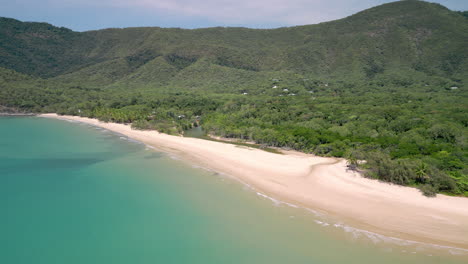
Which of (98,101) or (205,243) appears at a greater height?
(98,101)

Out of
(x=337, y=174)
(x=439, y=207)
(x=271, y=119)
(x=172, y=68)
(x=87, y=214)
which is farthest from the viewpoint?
(x=172, y=68)

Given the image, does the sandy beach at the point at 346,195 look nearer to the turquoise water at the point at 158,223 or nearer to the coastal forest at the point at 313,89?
the turquoise water at the point at 158,223

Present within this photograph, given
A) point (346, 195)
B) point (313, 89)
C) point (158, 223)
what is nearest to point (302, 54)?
point (313, 89)

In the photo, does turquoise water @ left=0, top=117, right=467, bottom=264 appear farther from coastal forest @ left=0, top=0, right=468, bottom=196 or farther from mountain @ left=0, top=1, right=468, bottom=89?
mountain @ left=0, top=1, right=468, bottom=89

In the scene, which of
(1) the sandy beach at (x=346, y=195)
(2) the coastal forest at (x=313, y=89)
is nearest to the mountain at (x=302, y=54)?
(2) the coastal forest at (x=313, y=89)

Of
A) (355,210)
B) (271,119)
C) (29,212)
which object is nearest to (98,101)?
(271,119)

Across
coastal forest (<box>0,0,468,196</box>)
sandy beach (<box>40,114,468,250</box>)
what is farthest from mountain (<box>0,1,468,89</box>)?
sandy beach (<box>40,114,468,250</box>)

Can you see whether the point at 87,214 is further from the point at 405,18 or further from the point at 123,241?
the point at 405,18
